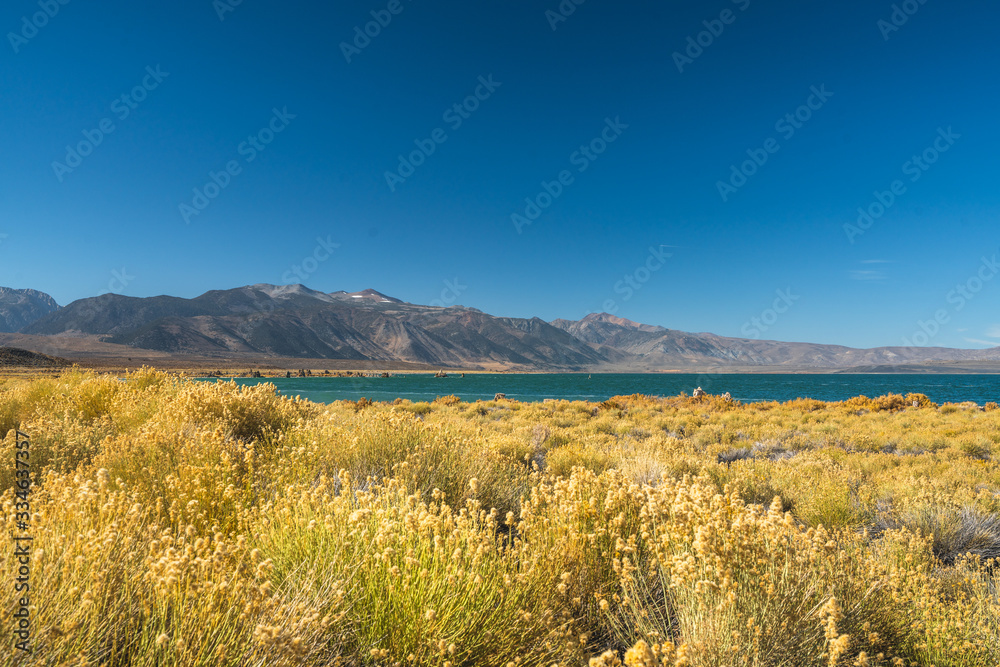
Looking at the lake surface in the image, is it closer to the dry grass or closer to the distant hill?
the dry grass

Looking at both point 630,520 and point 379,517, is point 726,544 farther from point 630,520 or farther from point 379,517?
point 379,517

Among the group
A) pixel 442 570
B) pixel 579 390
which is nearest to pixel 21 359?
→ pixel 579 390

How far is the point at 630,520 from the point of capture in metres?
3.77

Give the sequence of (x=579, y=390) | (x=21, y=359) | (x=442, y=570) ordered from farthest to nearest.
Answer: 1. (x=579, y=390)
2. (x=21, y=359)
3. (x=442, y=570)

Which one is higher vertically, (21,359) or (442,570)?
(21,359)

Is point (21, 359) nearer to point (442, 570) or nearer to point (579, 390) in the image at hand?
point (579, 390)

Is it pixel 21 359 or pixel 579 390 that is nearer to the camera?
pixel 21 359

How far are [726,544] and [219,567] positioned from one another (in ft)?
8.94

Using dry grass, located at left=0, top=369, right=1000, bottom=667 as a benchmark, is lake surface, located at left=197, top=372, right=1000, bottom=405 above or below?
below

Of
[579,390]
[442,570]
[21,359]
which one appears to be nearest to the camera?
[442,570]

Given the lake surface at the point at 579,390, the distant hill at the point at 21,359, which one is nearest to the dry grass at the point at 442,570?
the lake surface at the point at 579,390

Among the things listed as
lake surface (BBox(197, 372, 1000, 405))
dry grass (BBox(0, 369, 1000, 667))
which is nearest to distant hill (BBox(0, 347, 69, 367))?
lake surface (BBox(197, 372, 1000, 405))

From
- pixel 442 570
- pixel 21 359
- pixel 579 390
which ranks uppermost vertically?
pixel 21 359

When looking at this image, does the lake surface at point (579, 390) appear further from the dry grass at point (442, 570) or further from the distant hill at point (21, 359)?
the distant hill at point (21, 359)
